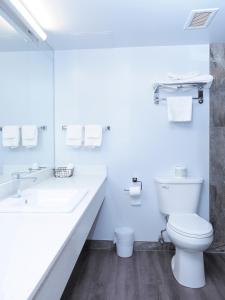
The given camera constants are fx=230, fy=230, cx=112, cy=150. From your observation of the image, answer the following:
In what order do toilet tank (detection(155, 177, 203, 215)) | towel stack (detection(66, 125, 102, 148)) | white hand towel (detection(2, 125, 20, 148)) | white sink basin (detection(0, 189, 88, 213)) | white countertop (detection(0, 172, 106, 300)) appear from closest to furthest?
white countertop (detection(0, 172, 106, 300)), white sink basin (detection(0, 189, 88, 213)), white hand towel (detection(2, 125, 20, 148)), toilet tank (detection(155, 177, 203, 215)), towel stack (detection(66, 125, 102, 148))

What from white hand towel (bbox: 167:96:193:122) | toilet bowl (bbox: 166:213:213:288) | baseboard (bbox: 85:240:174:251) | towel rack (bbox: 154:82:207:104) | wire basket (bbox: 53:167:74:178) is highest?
towel rack (bbox: 154:82:207:104)

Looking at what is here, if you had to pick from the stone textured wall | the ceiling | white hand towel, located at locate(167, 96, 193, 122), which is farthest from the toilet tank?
the ceiling

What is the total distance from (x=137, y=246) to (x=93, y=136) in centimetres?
127

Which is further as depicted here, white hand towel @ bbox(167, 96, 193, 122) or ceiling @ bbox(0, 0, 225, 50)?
white hand towel @ bbox(167, 96, 193, 122)

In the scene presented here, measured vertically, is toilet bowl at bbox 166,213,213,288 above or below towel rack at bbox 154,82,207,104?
below

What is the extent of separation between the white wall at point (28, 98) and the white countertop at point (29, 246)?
747mm

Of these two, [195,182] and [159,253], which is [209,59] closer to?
[195,182]

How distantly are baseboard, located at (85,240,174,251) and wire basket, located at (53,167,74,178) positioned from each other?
2.55 feet

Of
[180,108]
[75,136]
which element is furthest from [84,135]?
[180,108]

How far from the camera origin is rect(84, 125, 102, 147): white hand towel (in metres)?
2.35

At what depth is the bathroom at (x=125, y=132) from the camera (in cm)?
176

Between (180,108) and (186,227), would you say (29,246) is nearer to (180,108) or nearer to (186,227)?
(186,227)

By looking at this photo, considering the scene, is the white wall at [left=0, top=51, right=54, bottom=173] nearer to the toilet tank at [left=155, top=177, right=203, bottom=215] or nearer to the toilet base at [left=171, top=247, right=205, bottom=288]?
the toilet tank at [left=155, top=177, right=203, bottom=215]

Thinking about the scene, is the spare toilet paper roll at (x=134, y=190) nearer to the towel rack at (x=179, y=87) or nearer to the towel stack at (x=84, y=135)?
the towel stack at (x=84, y=135)
